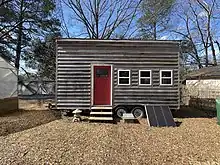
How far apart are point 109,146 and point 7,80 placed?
996 cm

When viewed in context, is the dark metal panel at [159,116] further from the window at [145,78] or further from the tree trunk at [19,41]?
the tree trunk at [19,41]

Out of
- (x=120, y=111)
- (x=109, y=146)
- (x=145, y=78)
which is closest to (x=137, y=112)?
(x=120, y=111)

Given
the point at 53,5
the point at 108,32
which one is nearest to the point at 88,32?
the point at 108,32

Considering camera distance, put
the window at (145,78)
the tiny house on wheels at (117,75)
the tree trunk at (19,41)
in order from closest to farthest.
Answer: the tiny house on wheels at (117,75) < the window at (145,78) < the tree trunk at (19,41)

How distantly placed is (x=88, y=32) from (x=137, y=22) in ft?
16.2

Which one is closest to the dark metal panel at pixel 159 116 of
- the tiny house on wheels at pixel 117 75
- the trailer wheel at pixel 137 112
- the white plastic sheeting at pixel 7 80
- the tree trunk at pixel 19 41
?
the tiny house on wheels at pixel 117 75

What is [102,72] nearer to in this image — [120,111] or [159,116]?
[120,111]

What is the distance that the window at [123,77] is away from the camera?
12.7 m

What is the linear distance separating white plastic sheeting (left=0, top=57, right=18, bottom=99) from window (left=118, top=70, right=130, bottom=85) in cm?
631

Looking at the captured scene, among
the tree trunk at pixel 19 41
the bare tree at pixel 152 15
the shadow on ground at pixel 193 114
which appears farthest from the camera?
the bare tree at pixel 152 15

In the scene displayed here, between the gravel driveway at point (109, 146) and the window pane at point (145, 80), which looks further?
the window pane at point (145, 80)

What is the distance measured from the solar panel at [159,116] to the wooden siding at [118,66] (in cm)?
54

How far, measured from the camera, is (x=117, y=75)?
12.7m

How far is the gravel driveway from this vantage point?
5891 millimetres
